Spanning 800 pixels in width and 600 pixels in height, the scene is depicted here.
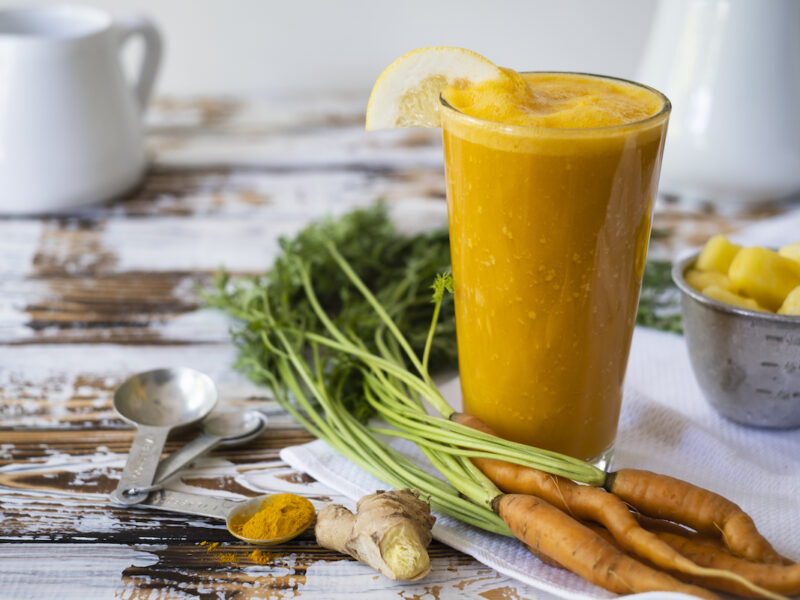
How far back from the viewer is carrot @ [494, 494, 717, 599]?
746mm

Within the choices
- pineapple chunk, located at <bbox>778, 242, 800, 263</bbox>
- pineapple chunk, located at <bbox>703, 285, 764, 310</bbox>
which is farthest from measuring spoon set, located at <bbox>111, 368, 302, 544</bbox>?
pineapple chunk, located at <bbox>778, 242, 800, 263</bbox>

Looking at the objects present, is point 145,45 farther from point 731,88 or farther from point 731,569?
point 731,569

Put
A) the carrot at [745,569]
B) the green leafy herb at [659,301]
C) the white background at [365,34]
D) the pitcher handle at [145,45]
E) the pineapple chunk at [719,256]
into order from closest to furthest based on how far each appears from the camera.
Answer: the carrot at [745,569] → the pineapple chunk at [719,256] → the green leafy herb at [659,301] → the pitcher handle at [145,45] → the white background at [365,34]

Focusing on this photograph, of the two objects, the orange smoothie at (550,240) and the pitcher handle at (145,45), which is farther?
the pitcher handle at (145,45)

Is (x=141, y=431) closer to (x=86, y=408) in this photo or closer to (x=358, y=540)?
(x=86, y=408)

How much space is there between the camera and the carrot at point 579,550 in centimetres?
75

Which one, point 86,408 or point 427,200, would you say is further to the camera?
point 427,200

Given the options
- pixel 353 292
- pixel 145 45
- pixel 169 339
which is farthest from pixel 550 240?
pixel 145 45

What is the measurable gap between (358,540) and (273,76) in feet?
6.80

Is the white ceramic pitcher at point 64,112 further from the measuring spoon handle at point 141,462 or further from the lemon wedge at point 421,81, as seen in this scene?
the lemon wedge at point 421,81

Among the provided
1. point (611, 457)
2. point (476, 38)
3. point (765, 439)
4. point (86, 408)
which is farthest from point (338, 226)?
point (476, 38)

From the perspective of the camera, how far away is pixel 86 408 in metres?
1.15

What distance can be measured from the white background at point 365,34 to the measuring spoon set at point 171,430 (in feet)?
5.41

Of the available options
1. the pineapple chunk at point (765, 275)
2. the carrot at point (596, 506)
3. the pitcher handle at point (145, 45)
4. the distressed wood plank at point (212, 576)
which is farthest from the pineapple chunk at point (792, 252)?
the pitcher handle at point (145, 45)
